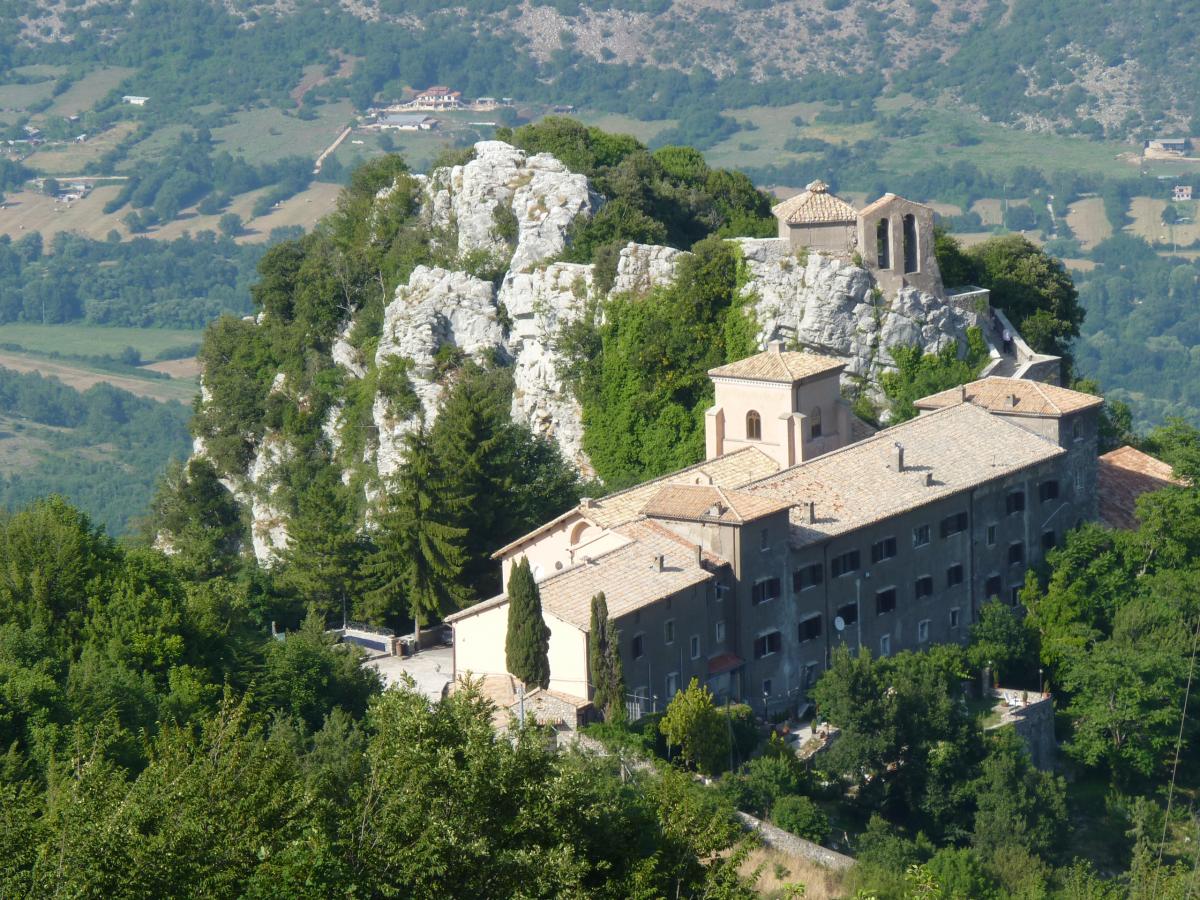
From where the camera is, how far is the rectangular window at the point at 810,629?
57906 millimetres

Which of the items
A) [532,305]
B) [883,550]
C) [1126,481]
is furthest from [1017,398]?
[532,305]

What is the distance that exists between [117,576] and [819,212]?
2556 cm

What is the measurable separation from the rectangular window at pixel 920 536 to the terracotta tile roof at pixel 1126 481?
26.6 feet

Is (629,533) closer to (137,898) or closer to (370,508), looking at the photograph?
(370,508)

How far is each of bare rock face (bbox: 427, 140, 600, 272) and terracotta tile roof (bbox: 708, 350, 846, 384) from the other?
45.3 ft

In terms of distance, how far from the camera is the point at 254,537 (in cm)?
8194

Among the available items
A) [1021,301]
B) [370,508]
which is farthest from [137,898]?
[1021,301]

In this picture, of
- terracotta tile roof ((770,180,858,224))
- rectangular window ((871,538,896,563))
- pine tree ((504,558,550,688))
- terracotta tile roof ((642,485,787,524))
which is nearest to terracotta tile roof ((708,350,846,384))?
rectangular window ((871,538,896,563))

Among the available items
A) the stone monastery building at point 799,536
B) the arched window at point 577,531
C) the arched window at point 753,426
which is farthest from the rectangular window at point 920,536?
the arched window at point 577,531

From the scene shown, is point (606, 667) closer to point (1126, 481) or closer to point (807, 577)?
point (807, 577)

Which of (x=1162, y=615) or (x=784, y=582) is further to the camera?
(x=1162, y=615)

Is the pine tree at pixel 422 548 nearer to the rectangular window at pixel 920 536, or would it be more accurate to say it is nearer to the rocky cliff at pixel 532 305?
the rocky cliff at pixel 532 305

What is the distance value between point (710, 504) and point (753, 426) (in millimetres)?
8518

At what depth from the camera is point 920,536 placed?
2387 inches
